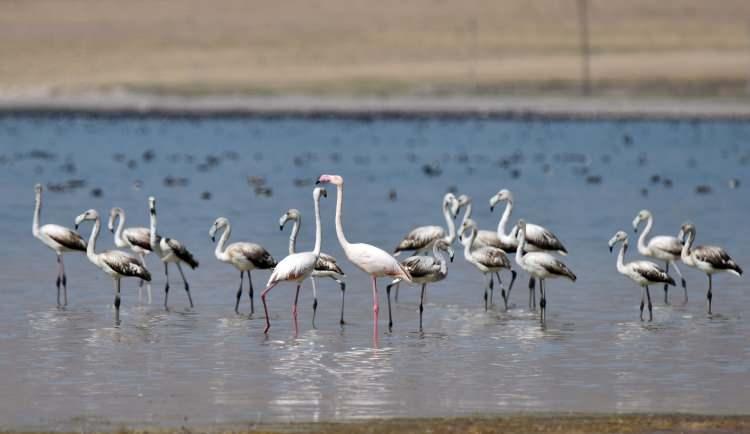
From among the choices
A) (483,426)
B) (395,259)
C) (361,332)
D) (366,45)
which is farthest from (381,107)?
(483,426)

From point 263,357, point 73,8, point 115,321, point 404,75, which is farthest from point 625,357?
point 73,8

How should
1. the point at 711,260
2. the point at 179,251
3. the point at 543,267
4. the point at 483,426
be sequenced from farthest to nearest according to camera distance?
1. the point at 179,251
2. the point at 711,260
3. the point at 543,267
4. the point at 483,426

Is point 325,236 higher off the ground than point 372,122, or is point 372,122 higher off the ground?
point 372,122

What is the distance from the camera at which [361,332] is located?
17031 mm

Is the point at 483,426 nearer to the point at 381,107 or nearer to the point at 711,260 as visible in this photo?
the point at 711,260

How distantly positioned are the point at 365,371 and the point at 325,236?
1342 cm

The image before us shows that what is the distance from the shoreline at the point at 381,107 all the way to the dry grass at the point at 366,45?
3.09m

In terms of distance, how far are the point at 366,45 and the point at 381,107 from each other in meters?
27.9

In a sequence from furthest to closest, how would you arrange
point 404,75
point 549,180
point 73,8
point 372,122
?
point 73,8 < point 404,75 < point 372,122 < point 549,180

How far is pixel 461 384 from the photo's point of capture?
13703 mm

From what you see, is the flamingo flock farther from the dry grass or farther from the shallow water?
the dry grass

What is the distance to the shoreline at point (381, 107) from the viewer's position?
86.3 m

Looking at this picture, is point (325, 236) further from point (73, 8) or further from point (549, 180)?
point (73, 8)

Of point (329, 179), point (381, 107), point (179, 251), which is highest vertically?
point (381, 107)
